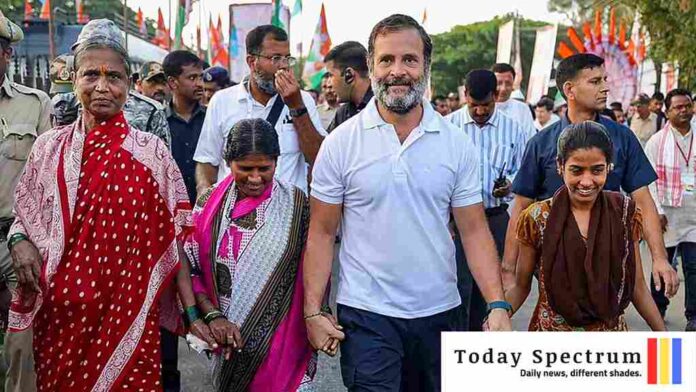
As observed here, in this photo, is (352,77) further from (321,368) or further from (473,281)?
(321,368)

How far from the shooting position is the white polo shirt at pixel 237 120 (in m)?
5.33

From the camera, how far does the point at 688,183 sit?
794 centimetres

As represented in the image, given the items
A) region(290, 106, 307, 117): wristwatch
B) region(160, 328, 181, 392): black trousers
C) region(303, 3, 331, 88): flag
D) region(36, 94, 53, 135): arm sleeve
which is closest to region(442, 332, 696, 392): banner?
region(290, 106, 307, 117): wristwatch

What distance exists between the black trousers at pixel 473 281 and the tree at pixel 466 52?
6441 centimetres

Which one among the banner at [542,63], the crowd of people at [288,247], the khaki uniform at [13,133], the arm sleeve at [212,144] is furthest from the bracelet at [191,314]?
the banner at [542,63]

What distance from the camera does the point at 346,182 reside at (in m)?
3.65

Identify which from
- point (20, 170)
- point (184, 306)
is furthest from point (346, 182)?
point (20, 170)

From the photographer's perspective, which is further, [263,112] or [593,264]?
[263,112]

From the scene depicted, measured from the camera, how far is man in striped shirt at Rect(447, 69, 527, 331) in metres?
6.32

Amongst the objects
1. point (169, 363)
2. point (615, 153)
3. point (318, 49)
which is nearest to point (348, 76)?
point (615, 153)

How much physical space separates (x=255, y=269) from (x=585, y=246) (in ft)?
4.35

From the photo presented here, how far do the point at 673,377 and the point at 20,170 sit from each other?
310cm

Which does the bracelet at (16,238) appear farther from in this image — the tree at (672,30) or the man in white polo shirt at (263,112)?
the tree at (672,30)

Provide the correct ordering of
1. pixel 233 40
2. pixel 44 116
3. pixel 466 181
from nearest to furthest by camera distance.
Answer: pixel 466 181
pixel 44 116
pixel 233 40
